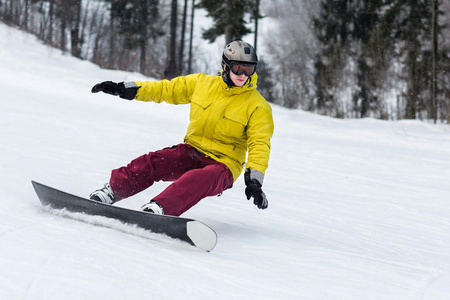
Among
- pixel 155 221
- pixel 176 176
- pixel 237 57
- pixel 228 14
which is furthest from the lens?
pixel 228 14

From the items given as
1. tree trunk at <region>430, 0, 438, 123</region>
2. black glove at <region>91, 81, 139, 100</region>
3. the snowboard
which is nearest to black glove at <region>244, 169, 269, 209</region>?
the snowboard

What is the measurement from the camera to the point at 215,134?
125 inches

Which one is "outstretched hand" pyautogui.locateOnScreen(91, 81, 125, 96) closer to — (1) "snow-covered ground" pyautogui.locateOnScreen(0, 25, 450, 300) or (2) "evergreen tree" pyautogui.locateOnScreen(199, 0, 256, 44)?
(1) "snow-covered ground" pyautogui.locateOnScreen(0, 25, 450, 300)

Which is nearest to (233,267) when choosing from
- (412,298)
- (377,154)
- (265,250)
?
(265,250)

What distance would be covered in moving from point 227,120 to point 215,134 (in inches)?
5.0

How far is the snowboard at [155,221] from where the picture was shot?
251 centimetres

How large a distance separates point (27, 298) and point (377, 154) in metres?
7.57

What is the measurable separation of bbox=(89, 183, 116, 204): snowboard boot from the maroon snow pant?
0.10ft

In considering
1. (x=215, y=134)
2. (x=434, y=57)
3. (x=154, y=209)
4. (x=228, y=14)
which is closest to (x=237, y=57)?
(x=215, y=134)

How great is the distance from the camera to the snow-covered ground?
2.04 m

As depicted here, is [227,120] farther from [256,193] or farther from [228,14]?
[228,14]

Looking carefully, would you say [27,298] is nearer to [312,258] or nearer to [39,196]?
[39,196]

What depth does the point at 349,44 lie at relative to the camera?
64.6ft

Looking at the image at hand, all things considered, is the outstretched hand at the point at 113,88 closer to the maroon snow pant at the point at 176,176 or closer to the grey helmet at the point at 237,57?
the maroon snow pant at the point at 176,176
